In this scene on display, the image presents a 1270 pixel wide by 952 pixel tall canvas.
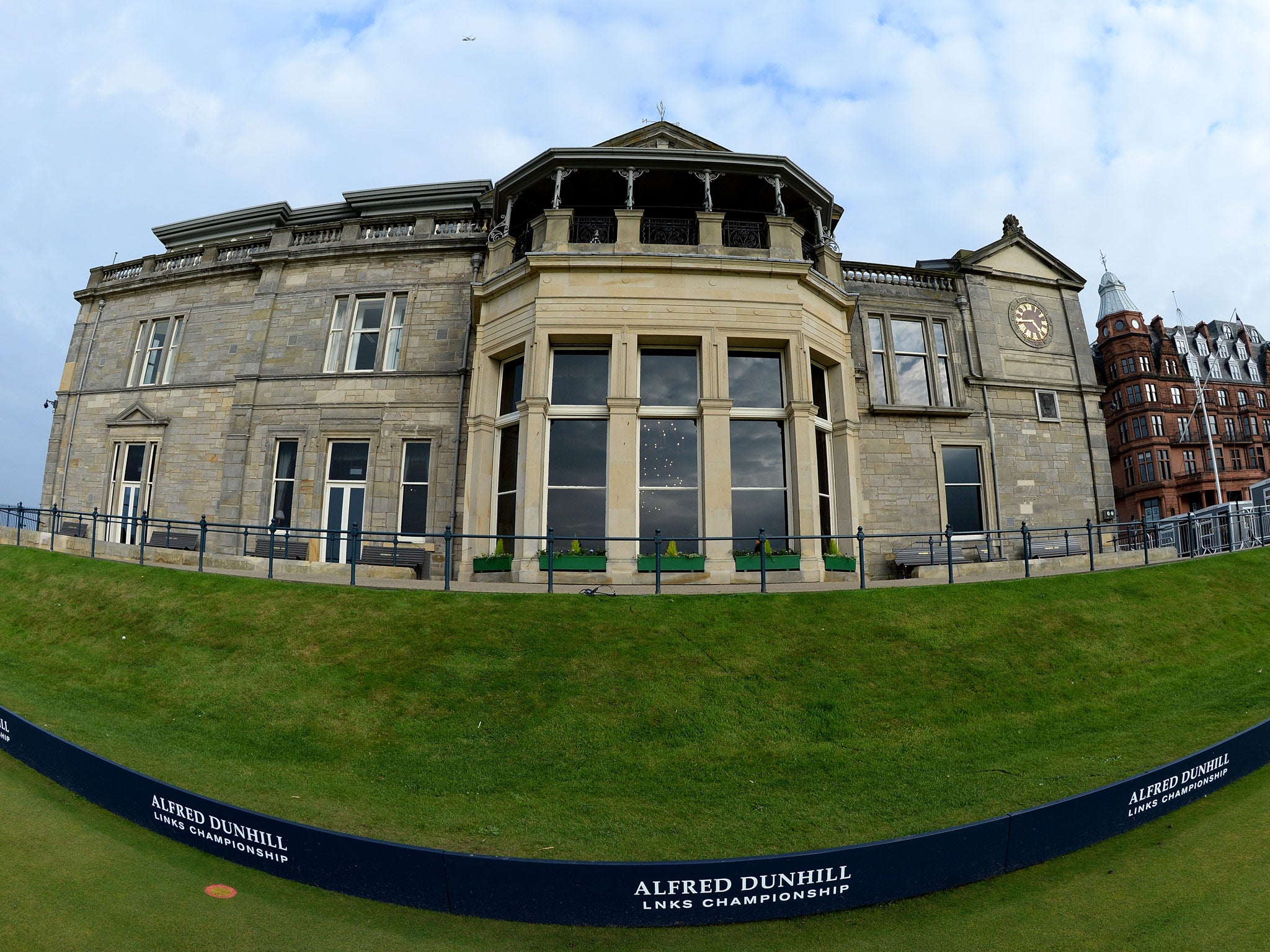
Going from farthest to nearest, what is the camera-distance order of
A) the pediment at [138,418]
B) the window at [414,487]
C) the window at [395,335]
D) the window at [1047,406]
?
the pediment at [138,418], the window at [1047,406], the window at [395,335], the window at [414,487]

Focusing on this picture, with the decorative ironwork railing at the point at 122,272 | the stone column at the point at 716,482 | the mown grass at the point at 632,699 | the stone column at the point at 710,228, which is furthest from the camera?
the decorative ironwork railing at the point at 122,272

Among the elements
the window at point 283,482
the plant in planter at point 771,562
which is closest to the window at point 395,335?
the window at point 283,482

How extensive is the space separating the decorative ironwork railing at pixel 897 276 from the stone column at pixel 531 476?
11.9 metres

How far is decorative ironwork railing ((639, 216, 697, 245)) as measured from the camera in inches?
696

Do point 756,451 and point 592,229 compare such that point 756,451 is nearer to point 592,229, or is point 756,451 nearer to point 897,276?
point 592,229

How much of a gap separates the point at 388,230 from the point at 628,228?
977cm

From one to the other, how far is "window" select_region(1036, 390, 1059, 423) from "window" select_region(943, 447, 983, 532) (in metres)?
2.59

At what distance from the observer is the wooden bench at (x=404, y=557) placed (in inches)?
707

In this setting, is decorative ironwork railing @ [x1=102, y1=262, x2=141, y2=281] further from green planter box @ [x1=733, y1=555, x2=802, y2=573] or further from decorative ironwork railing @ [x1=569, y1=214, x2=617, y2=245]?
green planter box @ [x1=733, y1=555, x2=802, y2=573]

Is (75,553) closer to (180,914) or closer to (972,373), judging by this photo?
(180,914)

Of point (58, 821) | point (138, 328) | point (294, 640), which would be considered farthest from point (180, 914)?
point (138, 328)

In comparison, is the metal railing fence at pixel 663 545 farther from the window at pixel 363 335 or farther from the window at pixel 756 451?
the window at pixel 363 335

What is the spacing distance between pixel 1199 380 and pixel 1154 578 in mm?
52917

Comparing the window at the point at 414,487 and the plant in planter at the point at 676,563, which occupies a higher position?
the window at the point at 414,487
